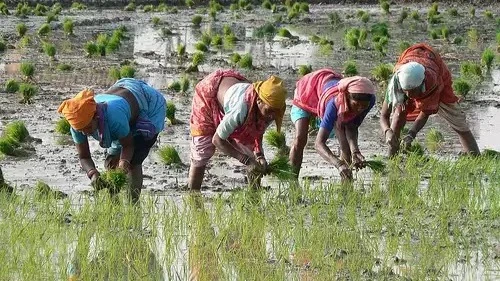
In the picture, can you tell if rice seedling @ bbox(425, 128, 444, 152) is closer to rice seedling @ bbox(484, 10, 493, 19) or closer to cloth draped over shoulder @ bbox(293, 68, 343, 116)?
cloth draped over shoulder @ bbox(293, 68, 343, 116)

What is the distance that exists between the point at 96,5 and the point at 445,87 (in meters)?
17.0

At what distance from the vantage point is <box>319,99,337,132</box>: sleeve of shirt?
6941 mm

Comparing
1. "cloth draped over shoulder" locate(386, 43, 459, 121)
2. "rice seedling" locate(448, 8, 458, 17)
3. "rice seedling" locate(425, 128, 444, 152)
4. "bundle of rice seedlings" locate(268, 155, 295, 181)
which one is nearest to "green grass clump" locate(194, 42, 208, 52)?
"rice seedling" locate(425, 128, 444, 152)

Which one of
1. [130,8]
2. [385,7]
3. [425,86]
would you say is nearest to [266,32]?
[385,7]

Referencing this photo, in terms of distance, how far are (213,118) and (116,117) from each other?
2.56 feet

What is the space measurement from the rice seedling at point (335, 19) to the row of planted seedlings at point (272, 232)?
13.1m

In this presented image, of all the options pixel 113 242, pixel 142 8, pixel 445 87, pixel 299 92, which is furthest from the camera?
pixel 142 8

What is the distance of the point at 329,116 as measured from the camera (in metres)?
6.95

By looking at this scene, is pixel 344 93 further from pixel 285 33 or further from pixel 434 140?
pixel 285 33

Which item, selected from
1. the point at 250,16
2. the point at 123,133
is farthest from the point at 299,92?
the point at 250,16

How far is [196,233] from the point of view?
6.15 m

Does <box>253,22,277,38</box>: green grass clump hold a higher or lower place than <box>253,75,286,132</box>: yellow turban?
lower

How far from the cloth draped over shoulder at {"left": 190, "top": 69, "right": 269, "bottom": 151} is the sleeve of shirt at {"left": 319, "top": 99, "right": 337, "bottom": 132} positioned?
17.0 inches

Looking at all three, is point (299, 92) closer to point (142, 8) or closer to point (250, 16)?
point (250, 16)
